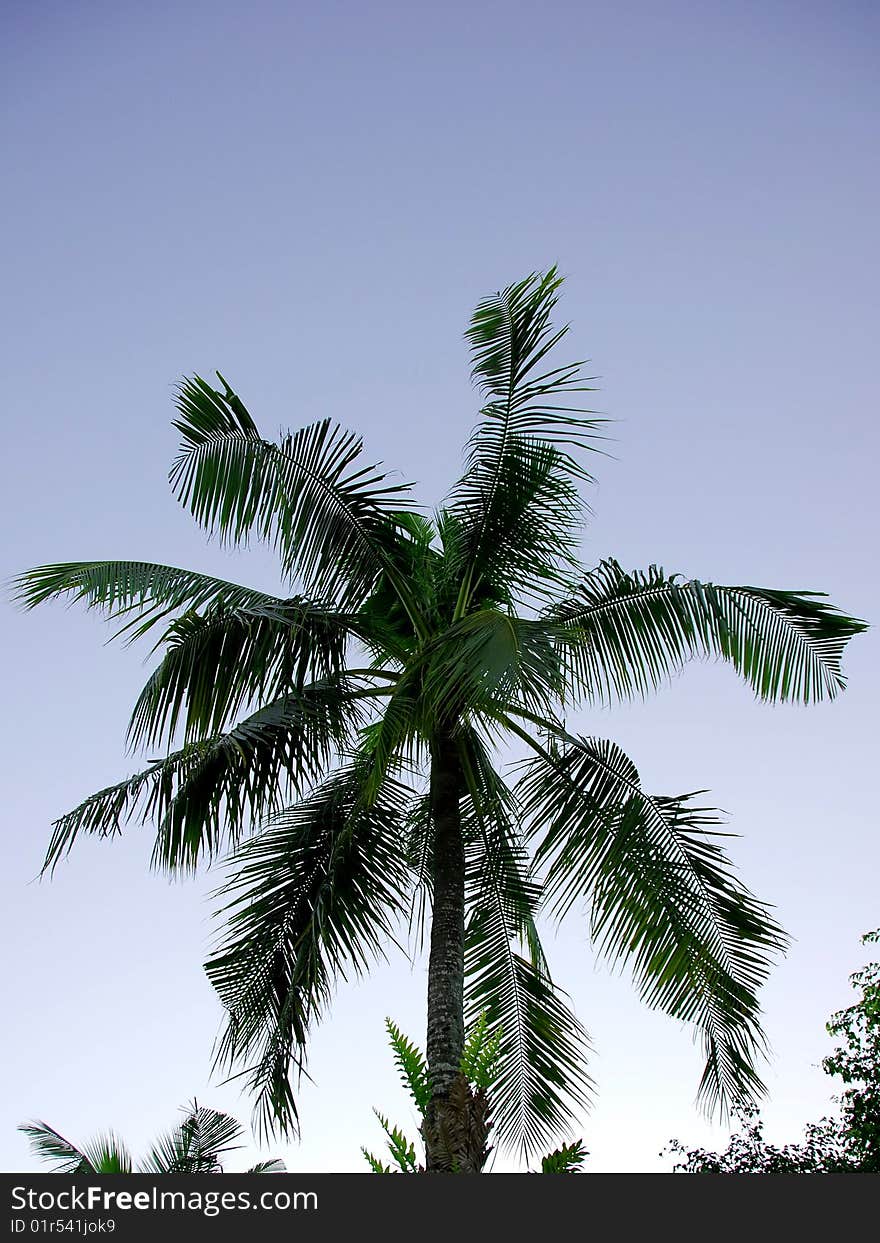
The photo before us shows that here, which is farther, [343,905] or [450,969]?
[343,905]

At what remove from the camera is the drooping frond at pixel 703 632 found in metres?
8.92

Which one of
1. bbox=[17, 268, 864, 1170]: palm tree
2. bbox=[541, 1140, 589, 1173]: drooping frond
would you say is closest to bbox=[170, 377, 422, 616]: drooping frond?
bbox=[17, 268, 864, 1170]: palm tree

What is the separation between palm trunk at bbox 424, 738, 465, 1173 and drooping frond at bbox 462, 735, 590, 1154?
26 centimetres

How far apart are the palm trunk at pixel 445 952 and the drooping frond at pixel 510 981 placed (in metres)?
0.26

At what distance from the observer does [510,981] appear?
9883mm

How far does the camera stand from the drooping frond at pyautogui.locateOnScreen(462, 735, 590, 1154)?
9500 millimetres

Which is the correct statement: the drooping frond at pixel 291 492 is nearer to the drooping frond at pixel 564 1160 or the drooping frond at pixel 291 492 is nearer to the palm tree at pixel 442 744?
the palm tree at pixel 442 744

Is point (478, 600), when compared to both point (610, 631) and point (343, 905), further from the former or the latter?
point (343, 905)

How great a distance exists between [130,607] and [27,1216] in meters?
4.33

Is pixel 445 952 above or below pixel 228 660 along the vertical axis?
below

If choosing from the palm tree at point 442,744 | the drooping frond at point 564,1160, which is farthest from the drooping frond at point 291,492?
the drooping frond at point 564,1160

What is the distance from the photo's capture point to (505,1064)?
31.5 ft

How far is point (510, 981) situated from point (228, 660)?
3368 mm

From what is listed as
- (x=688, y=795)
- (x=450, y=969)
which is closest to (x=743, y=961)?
(x=688, y=795)
